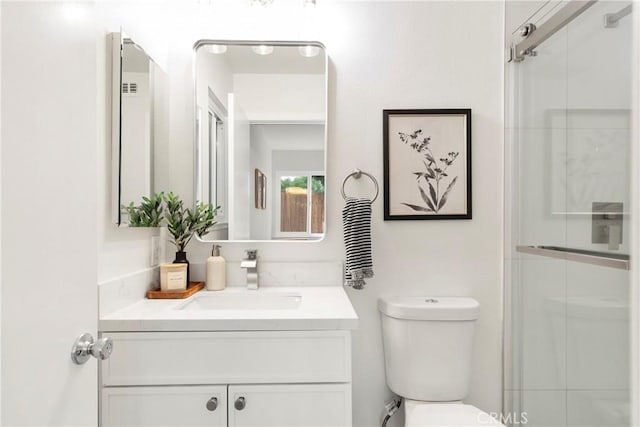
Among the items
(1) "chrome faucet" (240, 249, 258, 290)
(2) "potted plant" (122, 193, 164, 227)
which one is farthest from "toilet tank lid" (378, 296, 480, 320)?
(2) "potted plant" (122, 193, 164, 227)

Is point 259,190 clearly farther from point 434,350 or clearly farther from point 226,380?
point 434,350

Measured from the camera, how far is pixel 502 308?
1.75 metres

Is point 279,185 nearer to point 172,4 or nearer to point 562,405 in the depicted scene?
point 172,4

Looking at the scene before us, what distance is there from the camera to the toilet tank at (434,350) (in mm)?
1541

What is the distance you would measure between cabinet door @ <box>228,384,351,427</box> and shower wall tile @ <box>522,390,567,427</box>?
31.6 inches

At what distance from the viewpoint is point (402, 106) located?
1745 mm

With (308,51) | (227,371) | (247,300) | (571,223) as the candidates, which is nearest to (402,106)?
(308,51)

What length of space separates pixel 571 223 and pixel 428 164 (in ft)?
1.98

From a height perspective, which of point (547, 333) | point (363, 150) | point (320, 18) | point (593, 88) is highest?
point (320, 18)

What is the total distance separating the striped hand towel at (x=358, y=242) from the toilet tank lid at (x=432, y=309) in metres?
0.16

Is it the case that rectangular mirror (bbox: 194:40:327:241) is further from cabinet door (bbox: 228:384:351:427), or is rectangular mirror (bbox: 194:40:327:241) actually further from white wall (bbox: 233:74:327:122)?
cabinet door (bbox: 228:384:351:427)

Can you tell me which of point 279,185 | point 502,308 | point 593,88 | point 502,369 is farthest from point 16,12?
point 502,369

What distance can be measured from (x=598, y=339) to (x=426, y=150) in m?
0.94

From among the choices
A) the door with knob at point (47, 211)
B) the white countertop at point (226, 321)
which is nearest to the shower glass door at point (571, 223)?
the white countertop at point (226, 321)
